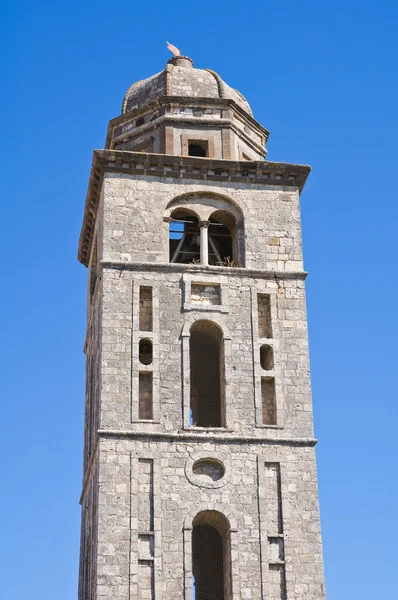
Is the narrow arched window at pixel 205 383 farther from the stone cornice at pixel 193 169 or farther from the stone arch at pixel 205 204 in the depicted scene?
the stone cornice at pixel 193 169

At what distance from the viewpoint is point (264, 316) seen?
34.4 meters

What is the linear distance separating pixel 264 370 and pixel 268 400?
79 cm

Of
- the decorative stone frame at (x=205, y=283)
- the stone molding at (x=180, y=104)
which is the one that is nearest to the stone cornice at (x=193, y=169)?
the stone molding at (x=180, y=104)

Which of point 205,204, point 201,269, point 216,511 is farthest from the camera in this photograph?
point 205,204

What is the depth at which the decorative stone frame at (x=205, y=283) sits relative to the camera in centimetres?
3397

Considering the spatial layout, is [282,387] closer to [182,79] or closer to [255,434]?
[255,434]

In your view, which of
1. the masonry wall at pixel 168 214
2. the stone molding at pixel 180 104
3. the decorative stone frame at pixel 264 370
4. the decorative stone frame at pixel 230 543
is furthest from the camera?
the stone molding at pixel 180 104

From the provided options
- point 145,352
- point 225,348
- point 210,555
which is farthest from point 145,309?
point 210,555

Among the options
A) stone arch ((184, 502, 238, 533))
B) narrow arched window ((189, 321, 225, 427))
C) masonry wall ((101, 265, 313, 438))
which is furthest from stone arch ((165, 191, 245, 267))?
stone arch ((184, 502, 238, 533))

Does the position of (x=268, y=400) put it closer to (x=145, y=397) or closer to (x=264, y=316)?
(x=264, y=316)

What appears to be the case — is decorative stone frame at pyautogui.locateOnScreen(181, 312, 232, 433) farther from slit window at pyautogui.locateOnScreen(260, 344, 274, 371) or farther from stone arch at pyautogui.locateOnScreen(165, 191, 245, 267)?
stone arch at pyautogui.locateOnScreen(165, 191, 245, 267)

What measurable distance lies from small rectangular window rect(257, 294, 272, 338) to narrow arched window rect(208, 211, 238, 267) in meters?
1.41

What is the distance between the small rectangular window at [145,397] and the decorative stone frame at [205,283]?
7.10 ft

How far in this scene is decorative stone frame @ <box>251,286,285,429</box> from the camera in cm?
3275
